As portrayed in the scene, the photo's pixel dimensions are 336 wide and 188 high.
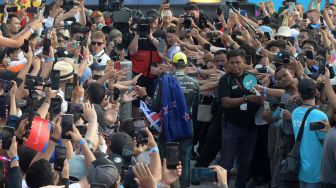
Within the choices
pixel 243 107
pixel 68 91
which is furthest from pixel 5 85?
pixel 243 107

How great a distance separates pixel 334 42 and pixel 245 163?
13.0 ft

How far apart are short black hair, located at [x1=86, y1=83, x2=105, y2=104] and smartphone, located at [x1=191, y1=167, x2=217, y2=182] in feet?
11.8

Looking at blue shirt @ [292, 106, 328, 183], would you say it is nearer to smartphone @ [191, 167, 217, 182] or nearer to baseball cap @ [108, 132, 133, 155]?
baseball cap @ [108, 132, 133, 155]

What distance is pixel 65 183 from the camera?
22.4 ft

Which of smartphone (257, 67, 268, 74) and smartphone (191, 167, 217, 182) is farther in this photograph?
smartphone (257, 67, 268, 74)

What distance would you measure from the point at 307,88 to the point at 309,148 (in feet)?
2.25

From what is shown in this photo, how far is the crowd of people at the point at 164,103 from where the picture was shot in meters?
7.45

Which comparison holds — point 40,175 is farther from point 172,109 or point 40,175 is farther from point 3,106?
point 172,109

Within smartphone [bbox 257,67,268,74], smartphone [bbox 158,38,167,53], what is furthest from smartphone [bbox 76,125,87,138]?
smartphone [bbox 158,38,167,53]

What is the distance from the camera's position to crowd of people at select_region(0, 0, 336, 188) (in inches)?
293

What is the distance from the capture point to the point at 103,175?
22.0 ft

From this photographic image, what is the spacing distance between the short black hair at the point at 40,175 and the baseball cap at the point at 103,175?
324 millimetres

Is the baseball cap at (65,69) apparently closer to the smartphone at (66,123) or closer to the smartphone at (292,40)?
the smartphone at (66,123)

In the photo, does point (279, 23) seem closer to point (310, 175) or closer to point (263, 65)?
point (263, 65)
